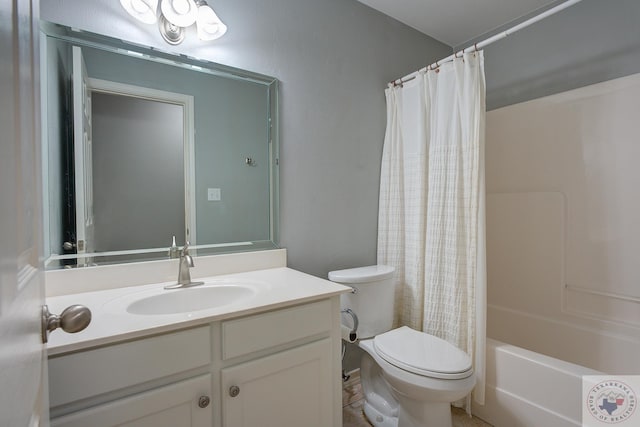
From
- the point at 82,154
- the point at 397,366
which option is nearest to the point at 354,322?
the point at 397,366

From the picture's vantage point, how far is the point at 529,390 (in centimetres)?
147

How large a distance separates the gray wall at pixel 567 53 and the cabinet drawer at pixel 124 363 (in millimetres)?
2595

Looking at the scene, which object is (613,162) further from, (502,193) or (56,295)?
(56,295)

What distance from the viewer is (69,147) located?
122cm

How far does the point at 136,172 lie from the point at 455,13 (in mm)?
2268

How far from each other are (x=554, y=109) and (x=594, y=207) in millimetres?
672

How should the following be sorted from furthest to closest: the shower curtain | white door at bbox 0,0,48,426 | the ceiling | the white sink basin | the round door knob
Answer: the ceiling → the shower curtain → the white sink basin → the round door knob → white door at bbox 0,0,48,426

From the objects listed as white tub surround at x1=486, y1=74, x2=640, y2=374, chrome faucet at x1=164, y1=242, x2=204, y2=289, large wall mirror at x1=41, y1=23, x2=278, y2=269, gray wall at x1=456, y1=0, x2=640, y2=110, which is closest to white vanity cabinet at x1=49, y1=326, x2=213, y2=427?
chrome faucet at x1=164, y1=242, x2=204, y2=289

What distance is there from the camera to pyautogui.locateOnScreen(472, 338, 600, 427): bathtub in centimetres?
136

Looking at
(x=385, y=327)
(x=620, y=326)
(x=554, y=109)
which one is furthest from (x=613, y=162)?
(x=385, y=327)

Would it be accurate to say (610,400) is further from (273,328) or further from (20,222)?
(20,222)

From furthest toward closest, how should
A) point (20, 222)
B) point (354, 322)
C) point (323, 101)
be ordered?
point (323, 101) → point (354, 322) → point (20, 222)

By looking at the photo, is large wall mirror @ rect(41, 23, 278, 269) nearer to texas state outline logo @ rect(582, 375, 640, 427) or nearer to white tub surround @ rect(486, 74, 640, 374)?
texas state outline logo @ rect(582, 375, 640, 427)

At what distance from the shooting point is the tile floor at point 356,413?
164cm
